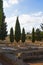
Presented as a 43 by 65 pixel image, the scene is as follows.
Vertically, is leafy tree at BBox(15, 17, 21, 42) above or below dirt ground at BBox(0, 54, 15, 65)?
above

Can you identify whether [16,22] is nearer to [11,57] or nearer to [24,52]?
[24,52]

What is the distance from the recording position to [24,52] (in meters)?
20.8

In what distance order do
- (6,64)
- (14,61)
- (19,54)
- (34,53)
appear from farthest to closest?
(34,53) < (19,54) < (14,61) < (6,64)

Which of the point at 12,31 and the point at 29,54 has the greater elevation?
the point at 12,31

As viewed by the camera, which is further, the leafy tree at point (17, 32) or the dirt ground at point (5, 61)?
the leafy tree at point (17, 32)

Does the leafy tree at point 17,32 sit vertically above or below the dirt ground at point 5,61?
above

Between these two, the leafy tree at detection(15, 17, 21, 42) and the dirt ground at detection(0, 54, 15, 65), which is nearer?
the dirt ground at detection(0, 54, 15, 65)

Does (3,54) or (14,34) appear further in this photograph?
(14,34)

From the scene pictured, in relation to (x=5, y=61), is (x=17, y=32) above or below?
above

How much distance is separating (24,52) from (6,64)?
21.2ft

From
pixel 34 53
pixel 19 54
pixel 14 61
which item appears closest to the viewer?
pixel 14 61

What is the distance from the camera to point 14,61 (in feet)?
50.7

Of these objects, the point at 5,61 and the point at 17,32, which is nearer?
the point at 5,61

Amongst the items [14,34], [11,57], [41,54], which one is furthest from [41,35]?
[11,57]
